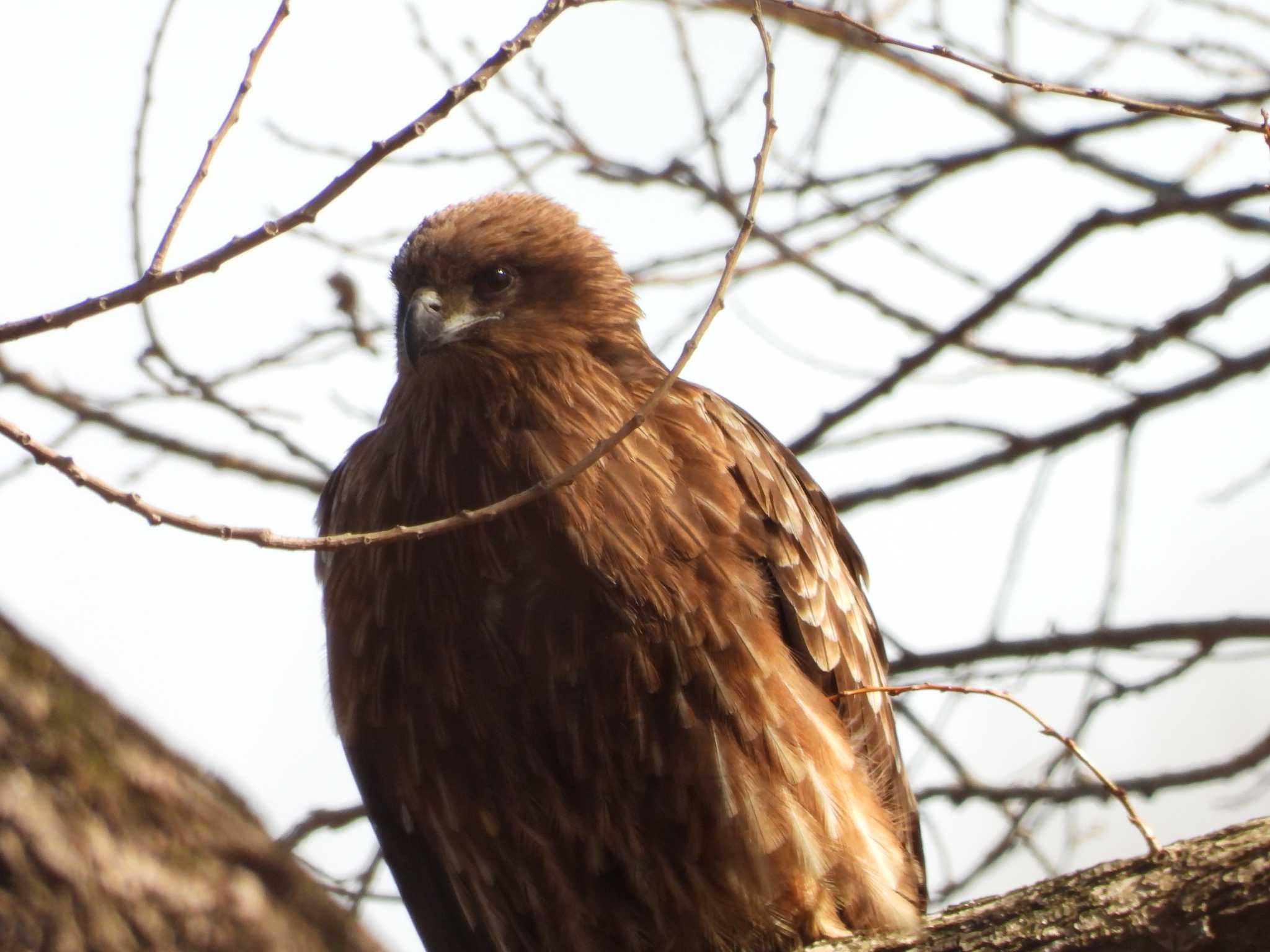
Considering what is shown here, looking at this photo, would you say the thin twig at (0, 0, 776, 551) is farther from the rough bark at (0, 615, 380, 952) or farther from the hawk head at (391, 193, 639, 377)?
the hawk head at (391, 193, 639, 377)

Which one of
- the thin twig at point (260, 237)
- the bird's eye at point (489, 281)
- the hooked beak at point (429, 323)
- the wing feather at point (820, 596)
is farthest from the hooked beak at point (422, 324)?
the thin twig at point (260, 237)

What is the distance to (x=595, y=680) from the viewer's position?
401cm

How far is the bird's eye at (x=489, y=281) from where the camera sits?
197 inches

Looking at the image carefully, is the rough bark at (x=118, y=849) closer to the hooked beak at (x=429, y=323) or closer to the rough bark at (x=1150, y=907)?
the rough bark at (x=1150, y=907)

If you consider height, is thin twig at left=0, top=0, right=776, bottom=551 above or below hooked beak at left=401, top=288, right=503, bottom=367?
below

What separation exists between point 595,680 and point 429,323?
4.43 ft

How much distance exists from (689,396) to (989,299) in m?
1.56

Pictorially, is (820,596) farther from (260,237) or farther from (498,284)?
(260,237)

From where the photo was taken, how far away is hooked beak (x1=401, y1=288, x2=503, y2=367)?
4684 mm

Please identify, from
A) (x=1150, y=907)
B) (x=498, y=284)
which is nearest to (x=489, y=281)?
(x=498, y=284)

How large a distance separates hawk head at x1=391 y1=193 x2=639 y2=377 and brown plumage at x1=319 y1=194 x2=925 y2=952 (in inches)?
1.9

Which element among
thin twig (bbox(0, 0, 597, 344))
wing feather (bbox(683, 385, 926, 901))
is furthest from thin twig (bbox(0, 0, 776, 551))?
wing feather (bbox(683, 385, 926, 901))

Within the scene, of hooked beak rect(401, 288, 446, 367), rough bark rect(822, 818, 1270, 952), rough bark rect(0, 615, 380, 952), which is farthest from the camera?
hooked beak rect(401, 288, 446, 367)

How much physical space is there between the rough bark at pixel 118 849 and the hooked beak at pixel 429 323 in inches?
95.8
